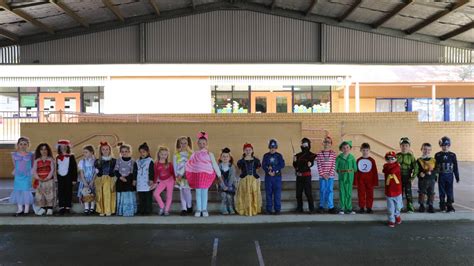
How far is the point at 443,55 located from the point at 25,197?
12.8 m

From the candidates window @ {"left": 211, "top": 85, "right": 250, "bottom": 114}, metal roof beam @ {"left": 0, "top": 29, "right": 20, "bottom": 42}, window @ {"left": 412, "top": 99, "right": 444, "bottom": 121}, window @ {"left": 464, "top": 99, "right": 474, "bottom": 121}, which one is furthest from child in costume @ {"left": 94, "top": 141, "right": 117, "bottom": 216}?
window @ {"left": 464, "top": 99, "right": 474, "bottom": 121}

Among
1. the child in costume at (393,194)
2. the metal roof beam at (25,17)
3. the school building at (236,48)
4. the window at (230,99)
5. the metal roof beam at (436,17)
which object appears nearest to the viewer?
the child in costume at (393,194)

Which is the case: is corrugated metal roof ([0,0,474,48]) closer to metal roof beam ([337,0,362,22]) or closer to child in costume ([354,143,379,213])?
metal roof beam ([337,0,362,22])

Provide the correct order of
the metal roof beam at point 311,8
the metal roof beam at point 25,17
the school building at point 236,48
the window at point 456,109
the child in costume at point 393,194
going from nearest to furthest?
the child in costume at point 393,194
the metal roof beam at point 25,17
the school building at point 236,48
the metal roof beam at point 311,8
the window at point 456,109

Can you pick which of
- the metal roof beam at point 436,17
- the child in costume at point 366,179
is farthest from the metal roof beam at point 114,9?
the metal roof beam at point 436,17

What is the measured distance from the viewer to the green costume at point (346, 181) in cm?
954

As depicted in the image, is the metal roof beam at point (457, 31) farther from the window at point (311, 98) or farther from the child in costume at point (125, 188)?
the child in costume at point (125, 188)

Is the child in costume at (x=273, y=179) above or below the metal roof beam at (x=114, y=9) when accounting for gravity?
below

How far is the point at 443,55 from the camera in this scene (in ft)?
51.9

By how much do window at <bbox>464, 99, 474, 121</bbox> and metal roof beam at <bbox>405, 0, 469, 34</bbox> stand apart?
41.0 feet

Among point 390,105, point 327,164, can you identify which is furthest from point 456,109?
point 327,164

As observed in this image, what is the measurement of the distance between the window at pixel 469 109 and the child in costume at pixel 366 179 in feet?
62.1

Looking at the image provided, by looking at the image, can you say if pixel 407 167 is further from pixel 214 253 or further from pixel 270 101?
pixel 270 101

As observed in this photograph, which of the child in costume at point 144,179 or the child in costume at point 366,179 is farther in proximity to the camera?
the child in costume at point 366,179
